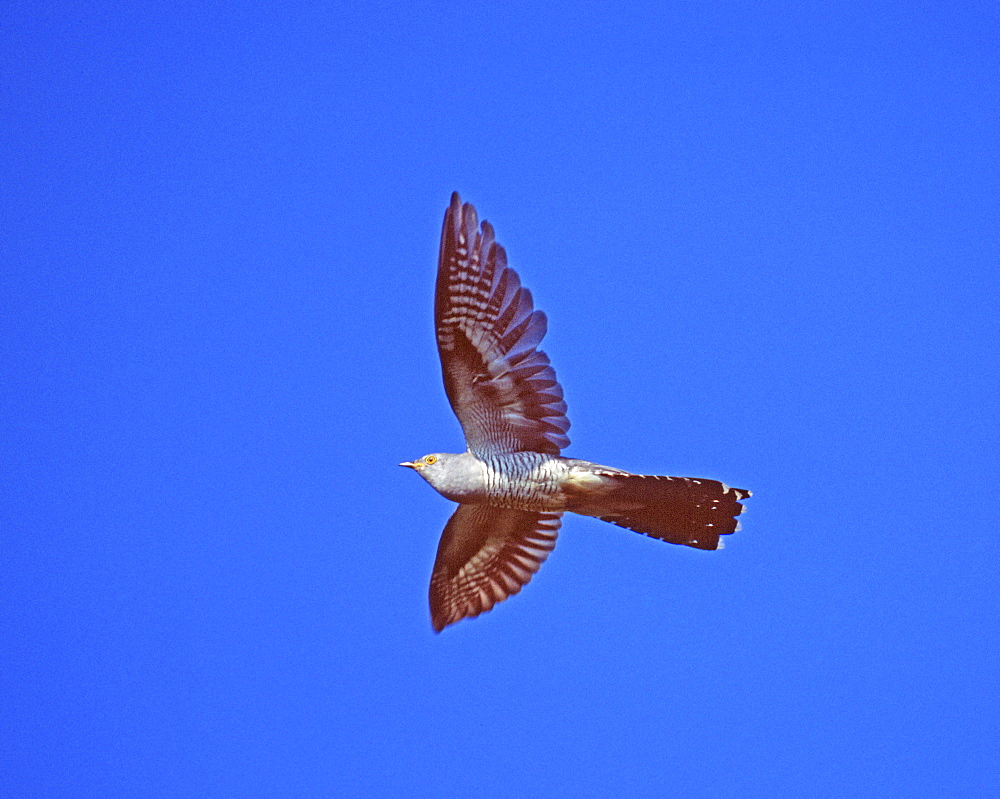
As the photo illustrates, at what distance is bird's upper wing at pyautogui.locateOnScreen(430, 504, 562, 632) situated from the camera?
30.2 ft

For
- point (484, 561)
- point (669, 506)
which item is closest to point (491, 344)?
point (669, 506)

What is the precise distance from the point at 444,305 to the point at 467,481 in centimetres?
139

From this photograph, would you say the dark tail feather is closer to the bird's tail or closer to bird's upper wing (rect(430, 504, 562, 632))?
the bird's tail

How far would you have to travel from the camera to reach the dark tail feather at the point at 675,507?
8.05m

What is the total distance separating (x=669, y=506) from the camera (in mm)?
8297

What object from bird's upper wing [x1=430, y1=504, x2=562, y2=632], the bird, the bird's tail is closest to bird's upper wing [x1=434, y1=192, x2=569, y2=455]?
the bird

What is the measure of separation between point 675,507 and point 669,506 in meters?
0.05

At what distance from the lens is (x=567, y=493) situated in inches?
328

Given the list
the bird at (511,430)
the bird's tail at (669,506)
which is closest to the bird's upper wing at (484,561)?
the bird at (511,430)

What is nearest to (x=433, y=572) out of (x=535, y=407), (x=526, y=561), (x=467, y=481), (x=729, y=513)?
(x=526, y=561)

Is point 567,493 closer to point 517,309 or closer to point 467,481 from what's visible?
point 467,481

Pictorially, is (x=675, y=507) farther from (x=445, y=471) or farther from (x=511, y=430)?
(x=445, y=471)

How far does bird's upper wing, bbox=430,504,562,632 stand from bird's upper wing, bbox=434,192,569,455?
1136 mm

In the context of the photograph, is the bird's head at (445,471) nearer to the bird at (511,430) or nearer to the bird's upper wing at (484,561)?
the bird at (511,430)
